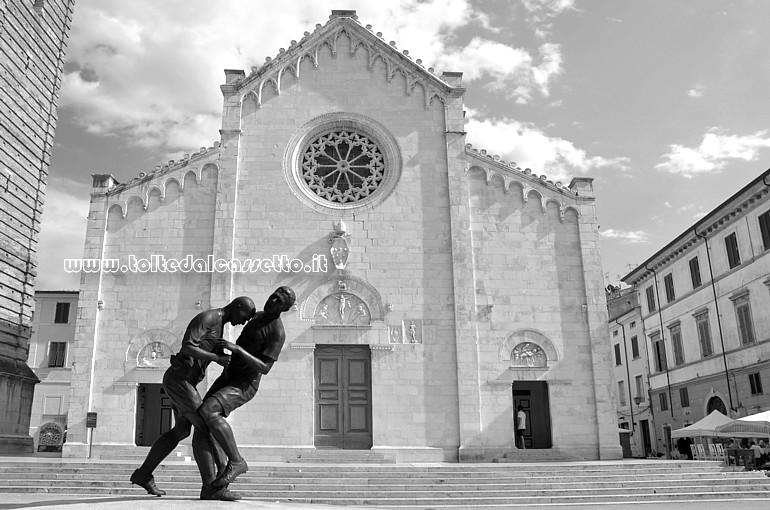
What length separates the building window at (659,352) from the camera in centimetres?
3804

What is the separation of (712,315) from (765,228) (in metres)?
6.36

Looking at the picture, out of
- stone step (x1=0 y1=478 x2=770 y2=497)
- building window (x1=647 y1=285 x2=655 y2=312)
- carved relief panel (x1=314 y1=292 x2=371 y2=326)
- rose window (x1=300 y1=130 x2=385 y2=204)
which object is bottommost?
stone step (x1=0 y1=478 x2=770 y2=497)

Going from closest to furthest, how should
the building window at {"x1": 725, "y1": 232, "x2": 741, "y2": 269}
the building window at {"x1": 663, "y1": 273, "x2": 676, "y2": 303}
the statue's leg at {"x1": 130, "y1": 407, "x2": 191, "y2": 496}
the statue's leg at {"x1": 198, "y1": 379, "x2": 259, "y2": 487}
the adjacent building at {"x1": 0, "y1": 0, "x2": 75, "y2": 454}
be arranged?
the statue's leg at {"x1": 198, "y1": 379, "x2": 259, "y2": 487}, the statue's leg at {"x1": 130, "y1": 407, "x2": 191, "y2": 496}, the adjacent building at {"x1": 0, "y1": 0, "x2": 75, "y2": 454}, the building window at {"x1": 725, "y1": 232, "x2": 741, "y2": 269}, the building window at {"x1": 663, "y1": 273, "x2": 676, "y2": 303}

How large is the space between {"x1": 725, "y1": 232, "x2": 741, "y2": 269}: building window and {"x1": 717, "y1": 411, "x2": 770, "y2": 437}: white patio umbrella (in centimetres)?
955

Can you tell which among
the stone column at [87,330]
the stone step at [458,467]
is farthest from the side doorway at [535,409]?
the stone column at [87,330]

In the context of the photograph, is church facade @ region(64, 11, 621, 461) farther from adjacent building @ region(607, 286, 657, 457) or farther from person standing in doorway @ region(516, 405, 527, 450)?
adjacent building @ region(607, 286, 657, 457)

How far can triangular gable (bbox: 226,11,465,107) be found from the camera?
22812 millimetres

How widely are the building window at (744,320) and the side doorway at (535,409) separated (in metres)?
13.0

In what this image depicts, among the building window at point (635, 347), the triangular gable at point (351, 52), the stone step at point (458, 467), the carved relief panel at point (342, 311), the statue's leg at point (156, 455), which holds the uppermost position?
the triangular gable at point (351, 52)

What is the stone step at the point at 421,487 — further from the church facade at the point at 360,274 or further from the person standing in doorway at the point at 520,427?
the person standing in doorway at the point at 520,427

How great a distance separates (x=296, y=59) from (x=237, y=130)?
331 cm

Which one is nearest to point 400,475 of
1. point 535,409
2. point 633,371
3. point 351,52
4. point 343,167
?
point 535,409

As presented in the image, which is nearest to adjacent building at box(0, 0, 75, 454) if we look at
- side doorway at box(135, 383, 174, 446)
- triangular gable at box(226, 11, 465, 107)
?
side doorway at box(135, 383, 174, 446)

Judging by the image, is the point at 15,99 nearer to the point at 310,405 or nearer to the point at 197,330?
the point at 310,405
